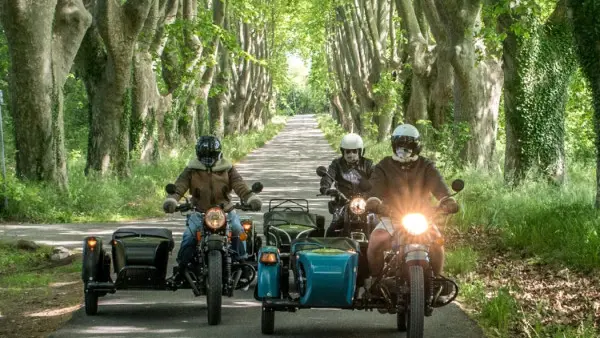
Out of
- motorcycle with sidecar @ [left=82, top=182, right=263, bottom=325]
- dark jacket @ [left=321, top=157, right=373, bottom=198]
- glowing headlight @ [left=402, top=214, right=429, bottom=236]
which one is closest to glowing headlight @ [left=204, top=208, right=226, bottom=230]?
motorcycle with sidecar @ [left=82, top=182, right=263, bottom=325]

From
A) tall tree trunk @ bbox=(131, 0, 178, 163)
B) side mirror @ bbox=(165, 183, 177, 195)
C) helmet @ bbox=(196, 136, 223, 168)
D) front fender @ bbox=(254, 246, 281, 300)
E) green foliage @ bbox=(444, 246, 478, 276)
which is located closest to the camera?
front fender @ bbox=(254, 246, 281, 300)

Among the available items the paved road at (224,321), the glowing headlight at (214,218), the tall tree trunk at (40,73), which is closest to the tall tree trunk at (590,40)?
the paved road at (224,321)

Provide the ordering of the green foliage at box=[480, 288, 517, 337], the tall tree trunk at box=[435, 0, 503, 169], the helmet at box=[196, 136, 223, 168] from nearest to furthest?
the green foliage at box=[480, 288, 517, 337], the helmet at box=[196, 136, 223, 168], the tall tree trunk at box=[435, 0, 503, 169]

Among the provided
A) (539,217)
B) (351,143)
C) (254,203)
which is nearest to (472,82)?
(539,217)

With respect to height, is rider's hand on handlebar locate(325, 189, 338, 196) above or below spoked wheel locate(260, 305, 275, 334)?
above

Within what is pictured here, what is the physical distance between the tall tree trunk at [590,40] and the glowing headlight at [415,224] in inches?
224

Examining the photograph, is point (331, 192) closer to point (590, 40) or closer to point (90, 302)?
point (90, 302)

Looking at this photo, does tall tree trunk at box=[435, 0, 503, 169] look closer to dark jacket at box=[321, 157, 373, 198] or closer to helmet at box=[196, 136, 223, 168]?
dark jacket at box=[321, 157, 373, 198]

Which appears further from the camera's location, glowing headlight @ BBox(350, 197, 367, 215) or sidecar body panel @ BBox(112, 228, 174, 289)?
glowing headlight @ BBox(350, 197, 367, 215)

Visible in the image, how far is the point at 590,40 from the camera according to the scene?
41.4ft

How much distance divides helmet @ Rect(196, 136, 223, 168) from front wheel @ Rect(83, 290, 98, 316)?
1.74m

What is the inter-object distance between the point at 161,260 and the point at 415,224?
2.87 m

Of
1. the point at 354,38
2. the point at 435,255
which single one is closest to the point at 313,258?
the point at 435,255

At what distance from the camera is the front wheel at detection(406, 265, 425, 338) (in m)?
7.35
